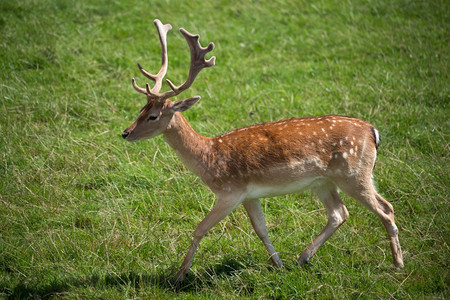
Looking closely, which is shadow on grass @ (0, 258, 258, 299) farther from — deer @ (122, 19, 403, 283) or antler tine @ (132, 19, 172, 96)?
antler tine @ (132, 19, 172, 96)

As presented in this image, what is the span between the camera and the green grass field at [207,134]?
16.0 ft

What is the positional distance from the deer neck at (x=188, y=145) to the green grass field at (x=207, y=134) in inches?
28.4

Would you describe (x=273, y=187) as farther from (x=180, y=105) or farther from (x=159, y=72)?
(x=159, y=72)

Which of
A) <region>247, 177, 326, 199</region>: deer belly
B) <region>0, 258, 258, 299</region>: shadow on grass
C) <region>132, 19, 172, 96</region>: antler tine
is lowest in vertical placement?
<region>0, 258, 258, 299</region>: shadow on grass

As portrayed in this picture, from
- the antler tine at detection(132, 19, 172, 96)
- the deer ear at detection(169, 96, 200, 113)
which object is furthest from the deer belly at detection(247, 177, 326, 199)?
the antler tine at detection(132, 19, 172, 96)

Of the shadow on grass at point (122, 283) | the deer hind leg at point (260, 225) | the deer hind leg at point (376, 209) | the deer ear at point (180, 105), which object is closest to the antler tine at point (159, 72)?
the deer ear at point (180, 105)

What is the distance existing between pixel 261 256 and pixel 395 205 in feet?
5.47

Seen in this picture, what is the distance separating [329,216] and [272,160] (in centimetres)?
84

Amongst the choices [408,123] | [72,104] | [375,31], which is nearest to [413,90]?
[408,123]

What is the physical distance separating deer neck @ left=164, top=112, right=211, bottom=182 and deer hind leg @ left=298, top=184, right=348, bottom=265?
118 centimetres

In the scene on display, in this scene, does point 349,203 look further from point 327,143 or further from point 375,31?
point 375,31

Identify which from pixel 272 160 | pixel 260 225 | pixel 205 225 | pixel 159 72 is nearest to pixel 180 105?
pixel 159 72

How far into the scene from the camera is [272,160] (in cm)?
514

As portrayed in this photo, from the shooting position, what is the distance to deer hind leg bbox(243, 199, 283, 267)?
5.14 meters
